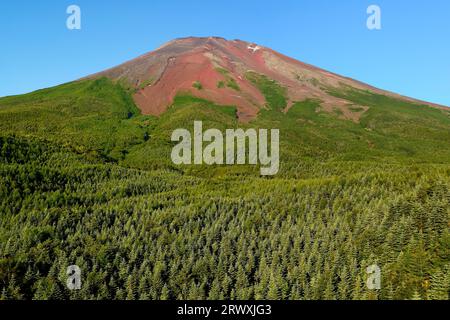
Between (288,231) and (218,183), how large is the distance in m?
65.9

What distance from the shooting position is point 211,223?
114 metres

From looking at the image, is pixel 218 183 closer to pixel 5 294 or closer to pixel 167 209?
pixel 167 209

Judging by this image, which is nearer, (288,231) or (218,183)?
(288,231)

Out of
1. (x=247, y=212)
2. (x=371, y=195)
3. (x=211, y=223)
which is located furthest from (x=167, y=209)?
(x=371, y=195)

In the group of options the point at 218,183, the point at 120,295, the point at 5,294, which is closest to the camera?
the point at 5,294
